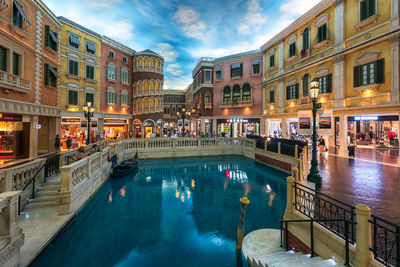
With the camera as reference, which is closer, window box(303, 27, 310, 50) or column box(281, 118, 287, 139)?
window box(303, 27, 310, 50)

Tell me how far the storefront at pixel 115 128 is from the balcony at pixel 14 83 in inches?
452

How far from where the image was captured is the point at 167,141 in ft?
66.9

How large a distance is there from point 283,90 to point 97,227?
77.8 ft

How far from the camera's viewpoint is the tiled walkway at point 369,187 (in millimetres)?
5697

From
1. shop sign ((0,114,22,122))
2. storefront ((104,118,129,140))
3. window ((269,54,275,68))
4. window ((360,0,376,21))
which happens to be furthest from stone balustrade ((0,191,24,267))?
window ((269,54,275,68))

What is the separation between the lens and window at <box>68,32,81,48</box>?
20516 millimetres

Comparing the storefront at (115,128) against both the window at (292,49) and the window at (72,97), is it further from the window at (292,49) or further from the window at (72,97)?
the window at (292,49)

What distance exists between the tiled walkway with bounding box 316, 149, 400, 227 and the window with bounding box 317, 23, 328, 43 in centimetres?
1260

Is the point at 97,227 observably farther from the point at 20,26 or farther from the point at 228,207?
the point at 20,26

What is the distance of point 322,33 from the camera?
17.6 metres

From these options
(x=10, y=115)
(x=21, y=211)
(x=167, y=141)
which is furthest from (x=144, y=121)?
(x=21, y=211)

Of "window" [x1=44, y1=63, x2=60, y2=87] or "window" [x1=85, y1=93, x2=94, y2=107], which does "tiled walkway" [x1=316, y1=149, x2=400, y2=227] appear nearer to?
"window" [x1=44, y1=63, x2=60, y2=87]

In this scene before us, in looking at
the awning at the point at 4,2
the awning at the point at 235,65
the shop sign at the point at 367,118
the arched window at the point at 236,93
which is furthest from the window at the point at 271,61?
the awning at the point at 4,2

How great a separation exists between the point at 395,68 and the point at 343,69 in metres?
3.75
